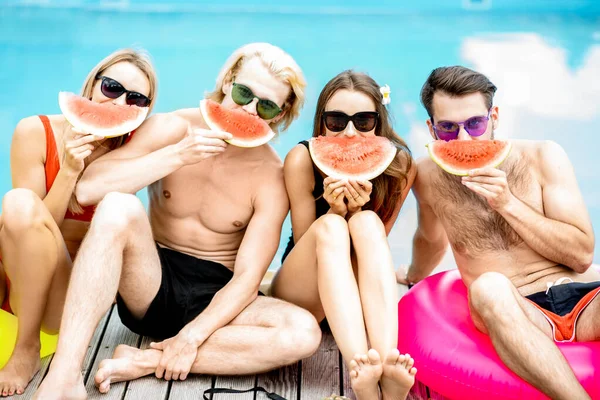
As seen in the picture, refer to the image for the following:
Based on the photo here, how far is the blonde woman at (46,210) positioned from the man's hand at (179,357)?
62 centimetres

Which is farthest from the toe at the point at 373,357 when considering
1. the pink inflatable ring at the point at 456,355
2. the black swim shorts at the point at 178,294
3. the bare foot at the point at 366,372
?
the black swim shorts at the point at 178,294

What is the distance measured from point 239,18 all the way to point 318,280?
9120mm

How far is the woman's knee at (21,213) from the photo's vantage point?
3.42 meters

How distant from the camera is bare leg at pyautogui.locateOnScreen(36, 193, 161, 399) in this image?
325cm

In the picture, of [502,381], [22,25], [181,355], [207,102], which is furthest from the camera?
[22,25]

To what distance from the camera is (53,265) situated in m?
3.58

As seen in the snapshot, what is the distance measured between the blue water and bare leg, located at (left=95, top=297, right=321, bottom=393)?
196 inches

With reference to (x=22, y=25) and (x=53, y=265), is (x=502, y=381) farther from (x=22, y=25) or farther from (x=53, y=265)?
(x=22, y=25)

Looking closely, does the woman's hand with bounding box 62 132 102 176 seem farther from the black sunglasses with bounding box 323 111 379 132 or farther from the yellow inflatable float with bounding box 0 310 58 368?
the black sunglasses with bounding box 323 111 379 132

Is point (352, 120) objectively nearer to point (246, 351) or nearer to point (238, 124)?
point (238, 124)

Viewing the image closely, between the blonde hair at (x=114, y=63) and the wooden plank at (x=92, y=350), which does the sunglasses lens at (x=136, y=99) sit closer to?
the blonde hair at (x=114, y=63)

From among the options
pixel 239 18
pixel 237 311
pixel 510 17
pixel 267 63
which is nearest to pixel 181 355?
pixel 237 311

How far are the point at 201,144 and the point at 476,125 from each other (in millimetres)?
1406

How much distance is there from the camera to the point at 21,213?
3.43 metres
